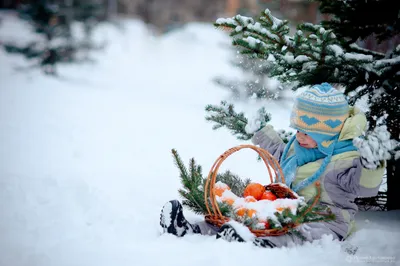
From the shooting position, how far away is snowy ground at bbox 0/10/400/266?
2295 millimetres

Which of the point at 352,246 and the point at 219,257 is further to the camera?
the point at 352,246

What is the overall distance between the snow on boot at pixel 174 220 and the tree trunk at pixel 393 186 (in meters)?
1.57

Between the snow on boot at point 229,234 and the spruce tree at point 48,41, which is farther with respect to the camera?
the spruce tree at point 48,41

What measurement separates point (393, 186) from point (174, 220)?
5.71ft

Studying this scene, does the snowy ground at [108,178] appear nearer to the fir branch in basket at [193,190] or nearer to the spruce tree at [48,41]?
the fir branch in basket at [193,190]

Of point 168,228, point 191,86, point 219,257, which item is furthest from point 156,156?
point 191,86

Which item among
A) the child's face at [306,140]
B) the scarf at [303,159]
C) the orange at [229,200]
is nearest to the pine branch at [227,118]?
the scarf at [303,159]

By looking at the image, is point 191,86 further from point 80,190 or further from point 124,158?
point 80,190

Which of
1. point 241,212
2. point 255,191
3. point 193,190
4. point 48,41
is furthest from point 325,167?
point 48,41

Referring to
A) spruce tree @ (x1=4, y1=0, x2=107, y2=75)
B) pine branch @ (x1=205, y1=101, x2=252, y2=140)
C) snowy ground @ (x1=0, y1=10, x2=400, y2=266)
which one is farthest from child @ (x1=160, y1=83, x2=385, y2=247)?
spruce tree @ (x1=4, y1=0, x2=107, y2=75)

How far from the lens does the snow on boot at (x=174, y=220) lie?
2.45 m

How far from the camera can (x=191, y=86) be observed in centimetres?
1479

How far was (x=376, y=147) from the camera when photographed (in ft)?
6.82

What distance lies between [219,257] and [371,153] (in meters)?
0.99
